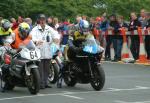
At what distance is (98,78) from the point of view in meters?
14.6

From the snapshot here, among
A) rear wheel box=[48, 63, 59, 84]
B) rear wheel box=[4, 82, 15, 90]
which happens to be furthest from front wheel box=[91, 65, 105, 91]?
rear wheel box=[4, 82, 15, 90]

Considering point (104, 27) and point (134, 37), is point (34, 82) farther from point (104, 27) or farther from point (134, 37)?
point (104, 27)

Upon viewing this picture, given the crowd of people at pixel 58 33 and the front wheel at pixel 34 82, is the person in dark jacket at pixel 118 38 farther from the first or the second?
the front wheel at pixel 34 82

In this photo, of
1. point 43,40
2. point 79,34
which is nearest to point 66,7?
point 79,34

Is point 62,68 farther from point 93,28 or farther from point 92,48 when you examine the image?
point 93,28

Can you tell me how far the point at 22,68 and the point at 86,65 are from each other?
6.00 feet

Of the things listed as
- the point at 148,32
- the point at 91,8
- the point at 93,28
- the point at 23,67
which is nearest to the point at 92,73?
the point at 23,67

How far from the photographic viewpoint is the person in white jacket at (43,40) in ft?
49.6

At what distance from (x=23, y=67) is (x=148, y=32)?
29.6 feet

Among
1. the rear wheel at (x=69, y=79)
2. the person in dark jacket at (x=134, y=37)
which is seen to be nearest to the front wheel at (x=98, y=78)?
the rear wheel at (x=69, y=79)

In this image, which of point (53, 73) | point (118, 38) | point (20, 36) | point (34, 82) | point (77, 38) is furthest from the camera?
point (118, 38)

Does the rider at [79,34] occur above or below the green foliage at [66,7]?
below

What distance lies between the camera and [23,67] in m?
14.1

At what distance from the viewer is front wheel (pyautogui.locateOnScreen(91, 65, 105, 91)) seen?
47.6ft
